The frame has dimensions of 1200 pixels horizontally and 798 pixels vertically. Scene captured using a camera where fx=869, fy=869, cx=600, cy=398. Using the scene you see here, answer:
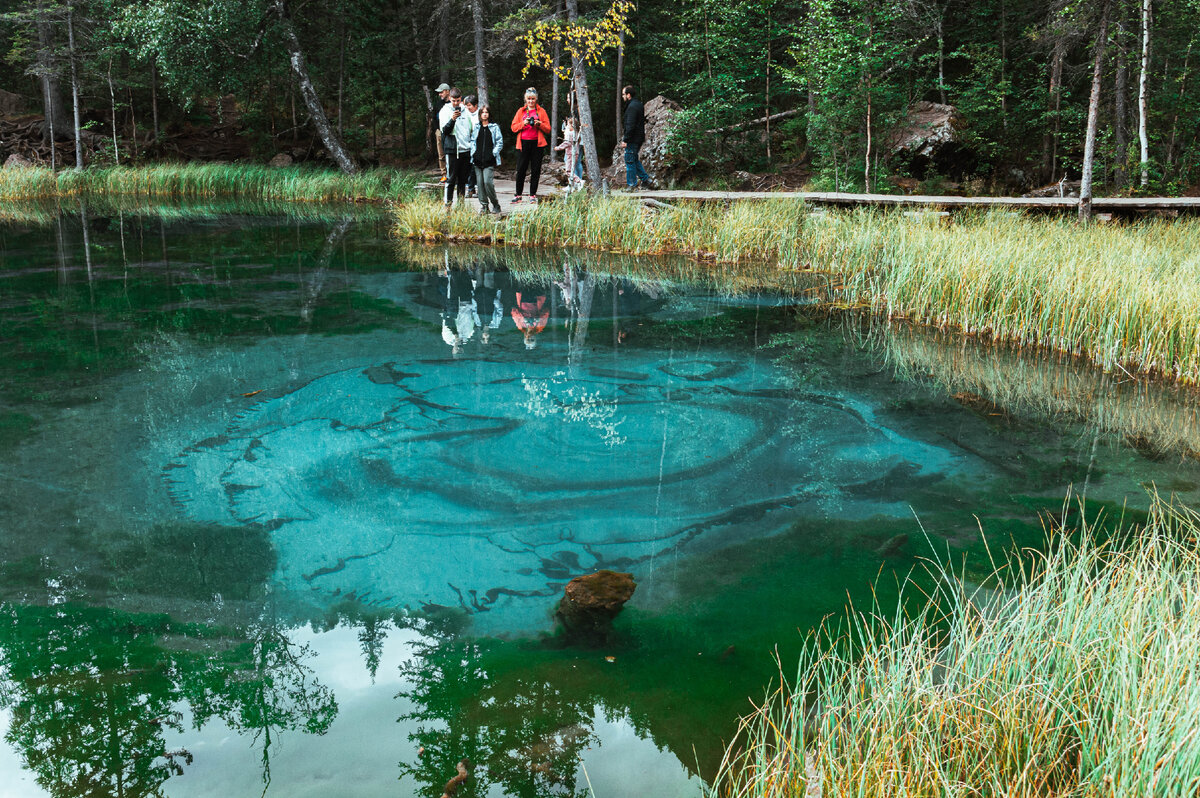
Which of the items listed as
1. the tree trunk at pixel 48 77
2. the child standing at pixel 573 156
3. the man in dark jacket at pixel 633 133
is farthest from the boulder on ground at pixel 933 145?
the tree trunk at pixel 48 77

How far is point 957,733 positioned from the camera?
200 cm

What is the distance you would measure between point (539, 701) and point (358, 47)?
22.9 meters

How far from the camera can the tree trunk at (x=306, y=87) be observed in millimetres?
18672

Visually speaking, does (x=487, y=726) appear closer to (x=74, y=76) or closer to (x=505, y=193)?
(x=505, y=193)

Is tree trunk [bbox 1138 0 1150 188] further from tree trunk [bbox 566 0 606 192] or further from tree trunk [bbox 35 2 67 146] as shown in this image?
tree trunk [bbox 35 2 67 146]

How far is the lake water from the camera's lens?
253cm

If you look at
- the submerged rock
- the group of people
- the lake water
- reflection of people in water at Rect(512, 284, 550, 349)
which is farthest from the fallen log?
the submerged rock

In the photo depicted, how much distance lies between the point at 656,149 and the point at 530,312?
11.4 m

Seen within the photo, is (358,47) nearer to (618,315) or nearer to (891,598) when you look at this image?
(618,315)

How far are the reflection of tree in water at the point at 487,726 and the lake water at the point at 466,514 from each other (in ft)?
0.03

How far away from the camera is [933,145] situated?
16.0 meters

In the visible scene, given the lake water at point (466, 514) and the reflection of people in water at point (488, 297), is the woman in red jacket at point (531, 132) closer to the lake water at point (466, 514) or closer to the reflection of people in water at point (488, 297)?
the reflection of people in water at point (488, 297)

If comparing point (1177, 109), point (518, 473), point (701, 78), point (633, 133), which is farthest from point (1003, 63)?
point (518, 473)

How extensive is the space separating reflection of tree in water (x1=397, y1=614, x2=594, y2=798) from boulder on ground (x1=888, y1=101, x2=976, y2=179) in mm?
15278
